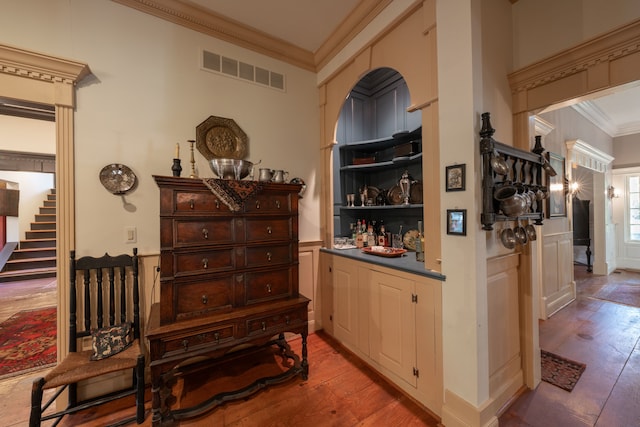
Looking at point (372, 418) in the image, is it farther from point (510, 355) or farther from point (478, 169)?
point (478, 169)

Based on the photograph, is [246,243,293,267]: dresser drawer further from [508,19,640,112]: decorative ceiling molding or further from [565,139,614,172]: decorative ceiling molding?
[565,139,614,172]: decorative ceiling molding

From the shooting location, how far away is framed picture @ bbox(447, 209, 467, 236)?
56.4 inches

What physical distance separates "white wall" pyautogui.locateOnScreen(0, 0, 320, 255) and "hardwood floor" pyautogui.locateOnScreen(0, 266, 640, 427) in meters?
1.19

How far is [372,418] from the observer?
5.28 feet

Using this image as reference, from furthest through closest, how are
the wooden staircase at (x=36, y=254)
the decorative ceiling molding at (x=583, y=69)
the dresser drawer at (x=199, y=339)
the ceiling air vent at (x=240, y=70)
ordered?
1. the wooden staircase at (x=36, y=254)
2. the ceiling air vent at (x=240, y=70)
3. the dresser drawer at (x=199, y=339)
4. the decorative ceiling molding at (x=583, y=69)

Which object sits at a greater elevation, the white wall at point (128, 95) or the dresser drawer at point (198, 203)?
the white wall at point (128, 95)

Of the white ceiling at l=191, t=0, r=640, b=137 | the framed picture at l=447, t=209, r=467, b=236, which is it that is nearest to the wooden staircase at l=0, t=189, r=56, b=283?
the white ceiling at l=191, t=0, r=640, b=137

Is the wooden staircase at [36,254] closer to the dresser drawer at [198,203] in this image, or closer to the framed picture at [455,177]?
the dresser drawer at [198,203]

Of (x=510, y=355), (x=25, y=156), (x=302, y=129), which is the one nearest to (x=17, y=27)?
(x=302, y=129)

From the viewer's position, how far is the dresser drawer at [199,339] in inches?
60.9

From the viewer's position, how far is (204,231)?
1722 millimetres

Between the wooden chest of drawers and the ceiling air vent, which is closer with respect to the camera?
the wooden chest of drawers

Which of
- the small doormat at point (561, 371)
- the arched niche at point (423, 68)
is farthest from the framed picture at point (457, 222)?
the small doormat at point (561, 371)

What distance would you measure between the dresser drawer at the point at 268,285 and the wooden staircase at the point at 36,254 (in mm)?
6048
